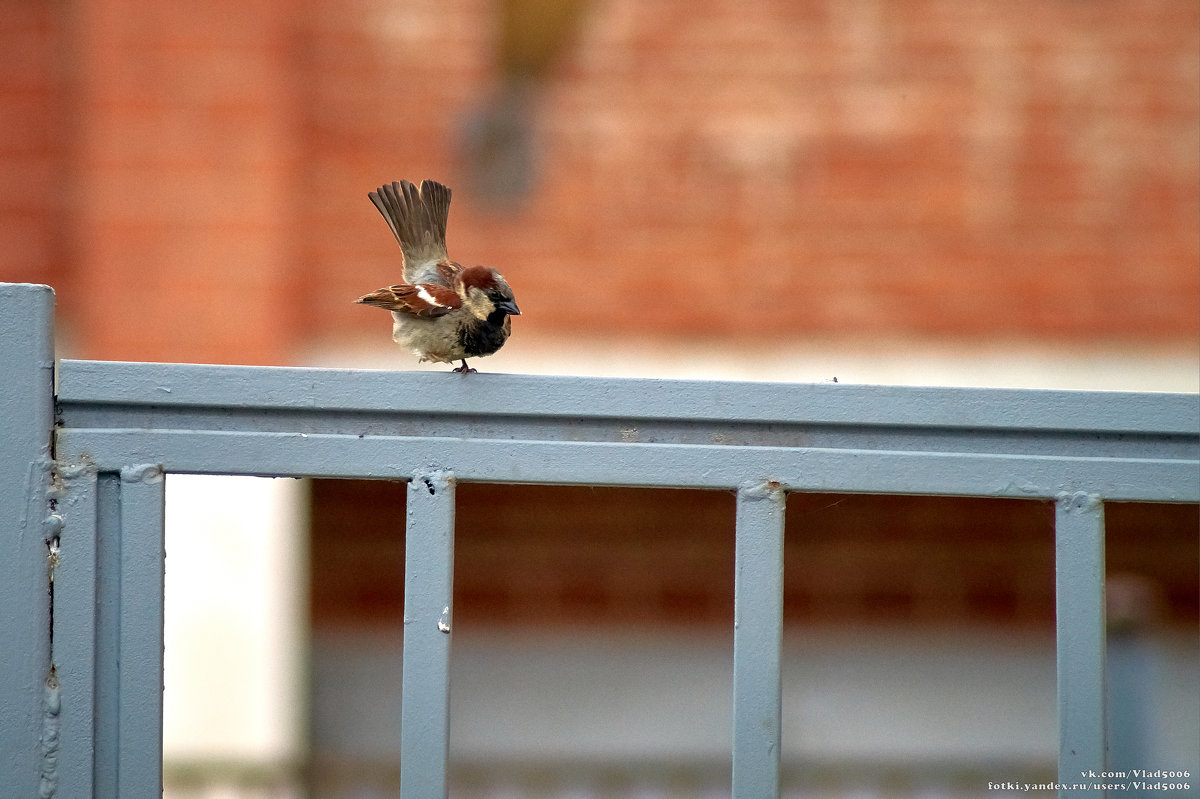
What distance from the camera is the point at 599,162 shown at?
4.56 m

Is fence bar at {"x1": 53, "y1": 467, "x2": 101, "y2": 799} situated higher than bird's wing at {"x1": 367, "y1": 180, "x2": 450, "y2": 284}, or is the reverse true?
bird's wing at {"x1": 367, "y1": 180, "x2": 450, "y2": 284}

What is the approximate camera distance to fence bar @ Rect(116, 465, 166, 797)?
1.26 meters

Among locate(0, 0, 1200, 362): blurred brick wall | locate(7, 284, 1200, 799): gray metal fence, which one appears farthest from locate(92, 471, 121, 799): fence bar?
locate(0, 0, 1200, 362): blurred brick wall

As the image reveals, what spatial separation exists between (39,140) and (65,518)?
397cm

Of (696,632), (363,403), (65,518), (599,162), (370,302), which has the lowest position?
(696,632)

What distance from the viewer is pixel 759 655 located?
129 cm

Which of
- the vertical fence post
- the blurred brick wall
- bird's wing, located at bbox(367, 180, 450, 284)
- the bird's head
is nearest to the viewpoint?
the vertical fence post

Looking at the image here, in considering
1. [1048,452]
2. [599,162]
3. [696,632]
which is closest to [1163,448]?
[1048,452]

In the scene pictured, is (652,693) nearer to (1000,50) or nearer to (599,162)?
(599,162)

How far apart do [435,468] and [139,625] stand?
0.41 m

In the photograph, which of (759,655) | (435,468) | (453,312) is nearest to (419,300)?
(453,312)

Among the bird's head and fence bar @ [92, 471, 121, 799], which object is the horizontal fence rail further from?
the bird's head

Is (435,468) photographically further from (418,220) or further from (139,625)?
(418,220)

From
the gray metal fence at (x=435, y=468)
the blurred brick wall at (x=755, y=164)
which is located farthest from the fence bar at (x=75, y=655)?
the blurred brick wall at (x=755, y=164)
